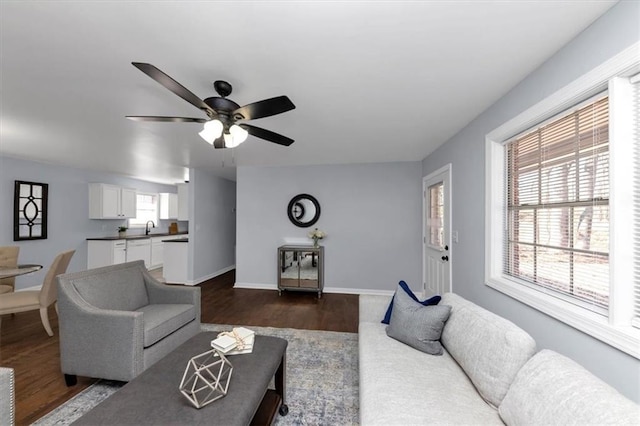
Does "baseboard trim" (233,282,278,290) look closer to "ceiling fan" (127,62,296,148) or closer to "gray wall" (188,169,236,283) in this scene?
"gray wall" (188,169,236,283)

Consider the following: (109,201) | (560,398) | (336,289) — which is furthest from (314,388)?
(109,201)

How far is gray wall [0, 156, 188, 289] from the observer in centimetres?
438

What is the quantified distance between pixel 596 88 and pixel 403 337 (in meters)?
1.85

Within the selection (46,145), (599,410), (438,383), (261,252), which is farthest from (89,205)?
(599,410)

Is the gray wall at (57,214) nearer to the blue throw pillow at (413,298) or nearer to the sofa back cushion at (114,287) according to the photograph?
the sofa back cushion at (114,287)

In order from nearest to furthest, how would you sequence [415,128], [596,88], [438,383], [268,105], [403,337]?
[596,88] → [438,383] → [268,105] → [403,337] → [415,128]

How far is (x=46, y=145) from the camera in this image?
3678 mm

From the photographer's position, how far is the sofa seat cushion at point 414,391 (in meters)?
1.20

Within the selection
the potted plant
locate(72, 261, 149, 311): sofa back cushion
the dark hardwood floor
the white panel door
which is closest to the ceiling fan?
locate(72, 261, 149, 311): sofa back cushion

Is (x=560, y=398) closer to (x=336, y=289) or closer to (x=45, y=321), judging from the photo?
(x=336, y=289)

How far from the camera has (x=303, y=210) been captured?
4898 millimetres

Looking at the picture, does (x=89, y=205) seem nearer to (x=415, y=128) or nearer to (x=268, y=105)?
(x=268, y=105)

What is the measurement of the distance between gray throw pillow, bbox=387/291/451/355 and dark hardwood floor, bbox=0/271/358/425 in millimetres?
1377

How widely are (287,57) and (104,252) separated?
6226 mm
